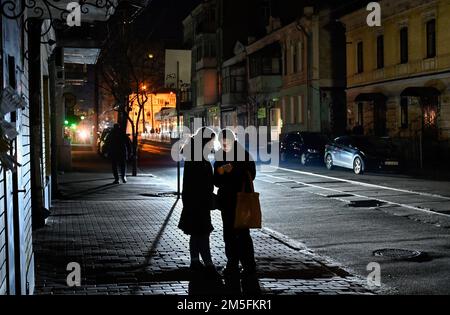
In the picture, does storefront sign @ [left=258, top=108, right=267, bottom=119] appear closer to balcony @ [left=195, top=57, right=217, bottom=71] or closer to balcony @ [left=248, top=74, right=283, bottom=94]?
balcony @ [left=248, top=74, right=283, bottom=94]

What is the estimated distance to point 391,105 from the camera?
3581 cm

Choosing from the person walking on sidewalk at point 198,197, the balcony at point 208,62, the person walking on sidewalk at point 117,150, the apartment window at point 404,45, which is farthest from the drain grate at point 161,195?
the balcony at point 208,62

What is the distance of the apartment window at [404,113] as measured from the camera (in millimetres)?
34594

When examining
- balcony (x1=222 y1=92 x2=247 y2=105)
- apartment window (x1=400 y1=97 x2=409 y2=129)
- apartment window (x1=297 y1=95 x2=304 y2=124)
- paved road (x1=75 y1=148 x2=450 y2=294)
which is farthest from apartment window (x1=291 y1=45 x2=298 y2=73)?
paved road (x1=75 y1=148 x2=450 y2=294)

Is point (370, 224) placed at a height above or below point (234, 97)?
below

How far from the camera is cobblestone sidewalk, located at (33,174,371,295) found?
7508mm

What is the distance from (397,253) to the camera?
31.3 ft

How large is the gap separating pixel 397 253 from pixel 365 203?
622 centimetres

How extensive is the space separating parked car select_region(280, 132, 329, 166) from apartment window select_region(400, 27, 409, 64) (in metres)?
6.66

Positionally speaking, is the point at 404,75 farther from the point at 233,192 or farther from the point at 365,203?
the point at 233,192

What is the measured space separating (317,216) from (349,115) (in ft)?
91.1

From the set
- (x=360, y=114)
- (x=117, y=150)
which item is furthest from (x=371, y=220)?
(x=360, y=114)

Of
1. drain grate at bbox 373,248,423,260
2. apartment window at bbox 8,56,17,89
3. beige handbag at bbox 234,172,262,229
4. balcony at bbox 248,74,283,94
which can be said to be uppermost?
balcony at bbox 248,74,283,94
